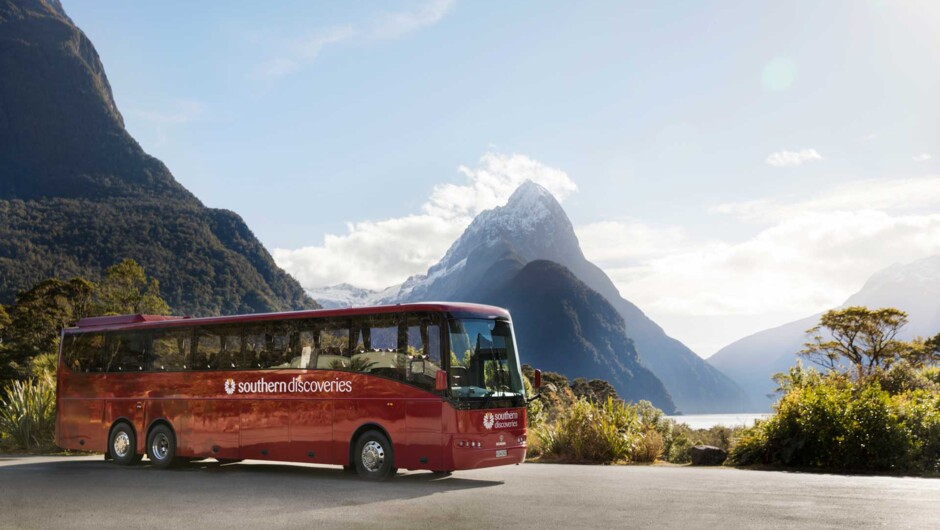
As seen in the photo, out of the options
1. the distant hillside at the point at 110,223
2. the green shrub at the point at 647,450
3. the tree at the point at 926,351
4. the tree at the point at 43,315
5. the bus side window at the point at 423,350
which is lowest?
the green shrub at the point at 647,450

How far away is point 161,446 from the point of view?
59.6 ft

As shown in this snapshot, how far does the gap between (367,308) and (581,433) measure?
6.60 m

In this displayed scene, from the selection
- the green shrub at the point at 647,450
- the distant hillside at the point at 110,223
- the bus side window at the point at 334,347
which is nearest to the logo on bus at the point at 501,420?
the bus side window at the point at 334,347

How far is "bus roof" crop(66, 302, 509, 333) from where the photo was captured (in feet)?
48.1

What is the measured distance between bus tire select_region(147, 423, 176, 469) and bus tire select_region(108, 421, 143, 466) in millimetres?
526

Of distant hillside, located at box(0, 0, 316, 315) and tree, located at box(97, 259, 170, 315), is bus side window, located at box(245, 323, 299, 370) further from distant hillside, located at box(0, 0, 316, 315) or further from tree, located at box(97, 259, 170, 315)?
distant hillside, located at box(0, 0, 316, 315)

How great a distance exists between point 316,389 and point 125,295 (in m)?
66.6

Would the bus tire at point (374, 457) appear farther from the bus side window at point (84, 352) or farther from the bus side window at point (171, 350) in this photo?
the bus side window at point (84, 352)

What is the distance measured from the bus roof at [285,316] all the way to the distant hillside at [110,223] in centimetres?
10329

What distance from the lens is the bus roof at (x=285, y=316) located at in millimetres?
14664

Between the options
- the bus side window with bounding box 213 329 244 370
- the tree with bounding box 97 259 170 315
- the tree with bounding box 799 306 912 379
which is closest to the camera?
the bus side window with bounding box 213 329 244 370

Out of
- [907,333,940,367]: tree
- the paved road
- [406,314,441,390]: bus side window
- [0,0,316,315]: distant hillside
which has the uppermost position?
[0,0,316,315]: distant hillside

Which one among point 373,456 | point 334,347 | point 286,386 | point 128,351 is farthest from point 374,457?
point 128,351

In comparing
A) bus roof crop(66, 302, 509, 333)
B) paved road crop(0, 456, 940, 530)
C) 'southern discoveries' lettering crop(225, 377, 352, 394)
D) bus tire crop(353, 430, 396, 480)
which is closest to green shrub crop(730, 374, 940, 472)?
paved road crop(0, 456, 940, 530)
